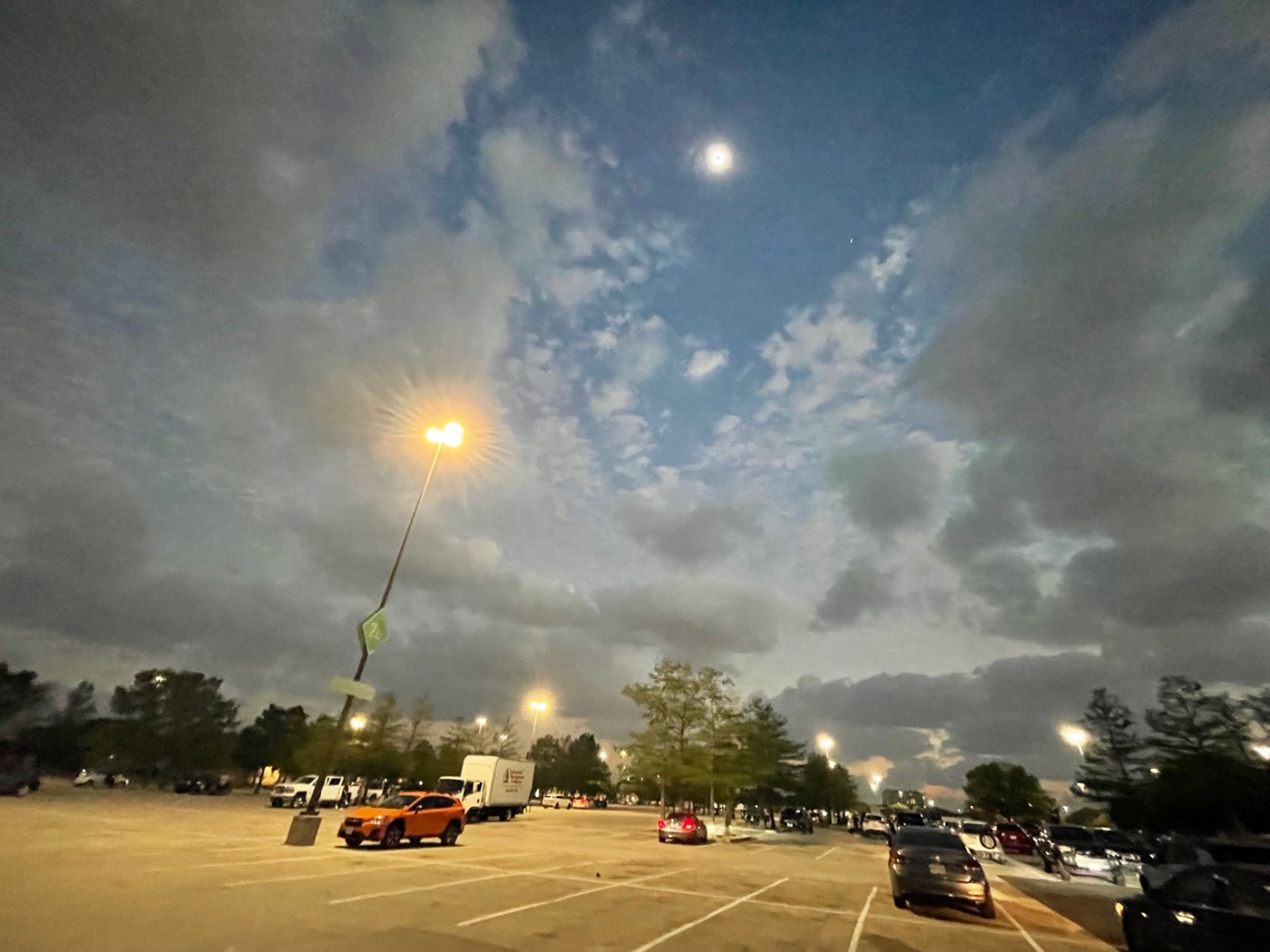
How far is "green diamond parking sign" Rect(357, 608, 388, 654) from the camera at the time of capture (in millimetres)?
18688

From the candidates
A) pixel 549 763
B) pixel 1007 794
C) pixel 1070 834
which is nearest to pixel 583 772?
pixel 549 763

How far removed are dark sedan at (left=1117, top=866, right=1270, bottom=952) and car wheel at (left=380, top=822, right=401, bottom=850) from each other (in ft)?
58.1

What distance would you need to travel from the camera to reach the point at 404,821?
1956 cm

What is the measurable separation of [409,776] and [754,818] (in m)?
37.6

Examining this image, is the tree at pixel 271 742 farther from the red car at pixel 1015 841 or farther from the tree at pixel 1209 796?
the tree at pixel 1209 796

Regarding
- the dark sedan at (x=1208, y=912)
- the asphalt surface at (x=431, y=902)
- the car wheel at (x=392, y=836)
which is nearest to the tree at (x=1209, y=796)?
the asphalt surface at (x=431, y=902)

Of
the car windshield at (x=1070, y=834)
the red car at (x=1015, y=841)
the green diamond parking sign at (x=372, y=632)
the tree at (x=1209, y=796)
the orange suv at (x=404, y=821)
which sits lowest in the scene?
the orange suv at (x=404, y=821)

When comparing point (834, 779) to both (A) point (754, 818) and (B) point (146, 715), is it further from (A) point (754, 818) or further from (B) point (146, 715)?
(B) point (146, 715)

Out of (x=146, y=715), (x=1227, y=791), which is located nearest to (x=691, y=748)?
(x=1227, y=791)

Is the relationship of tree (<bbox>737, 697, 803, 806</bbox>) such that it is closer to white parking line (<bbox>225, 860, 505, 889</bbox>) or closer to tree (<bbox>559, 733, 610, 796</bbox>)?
white parking line (<bbox>225, 860, 505, 889</bbox>)

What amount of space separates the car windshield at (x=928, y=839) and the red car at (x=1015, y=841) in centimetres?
3782

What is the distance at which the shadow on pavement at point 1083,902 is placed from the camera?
540 inches

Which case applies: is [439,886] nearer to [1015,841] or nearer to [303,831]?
[303,831]

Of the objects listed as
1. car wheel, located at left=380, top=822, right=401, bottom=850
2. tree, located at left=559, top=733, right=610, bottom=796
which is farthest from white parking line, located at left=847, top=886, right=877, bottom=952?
tree, located at left=559, top=733, right=610, bottom=796
